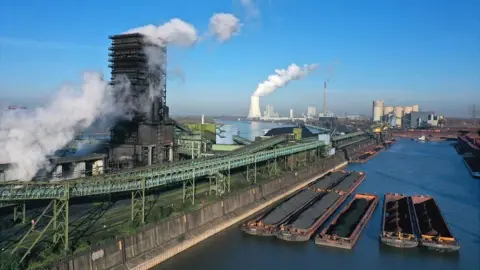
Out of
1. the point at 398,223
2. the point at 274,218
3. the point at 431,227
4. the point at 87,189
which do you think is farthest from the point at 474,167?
the point at 87,189

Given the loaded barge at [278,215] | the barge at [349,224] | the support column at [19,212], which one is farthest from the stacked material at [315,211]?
the support column at [19,212]

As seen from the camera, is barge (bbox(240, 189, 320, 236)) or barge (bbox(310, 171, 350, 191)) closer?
barge (bbox(240, 189, 320, 236))

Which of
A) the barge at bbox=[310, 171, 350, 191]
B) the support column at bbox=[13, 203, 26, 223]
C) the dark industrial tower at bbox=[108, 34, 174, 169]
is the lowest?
the barge at bbox=[310, 171, 350, 191]

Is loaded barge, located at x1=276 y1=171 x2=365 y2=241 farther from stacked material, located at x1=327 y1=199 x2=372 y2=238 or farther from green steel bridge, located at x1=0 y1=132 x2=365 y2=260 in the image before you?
green steel bridge, located at x1=0 y1=132 x2=365 y2=260

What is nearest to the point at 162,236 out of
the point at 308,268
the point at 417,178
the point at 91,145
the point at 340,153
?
the point at 308,268

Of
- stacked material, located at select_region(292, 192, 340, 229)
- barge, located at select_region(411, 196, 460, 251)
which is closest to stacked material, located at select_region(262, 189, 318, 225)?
stacked material, located at select_region(292, 192, 340, 229)

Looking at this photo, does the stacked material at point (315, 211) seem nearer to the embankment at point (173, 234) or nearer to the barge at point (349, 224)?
the barge at point (349, 224)

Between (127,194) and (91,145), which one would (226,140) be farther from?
(127,194)
